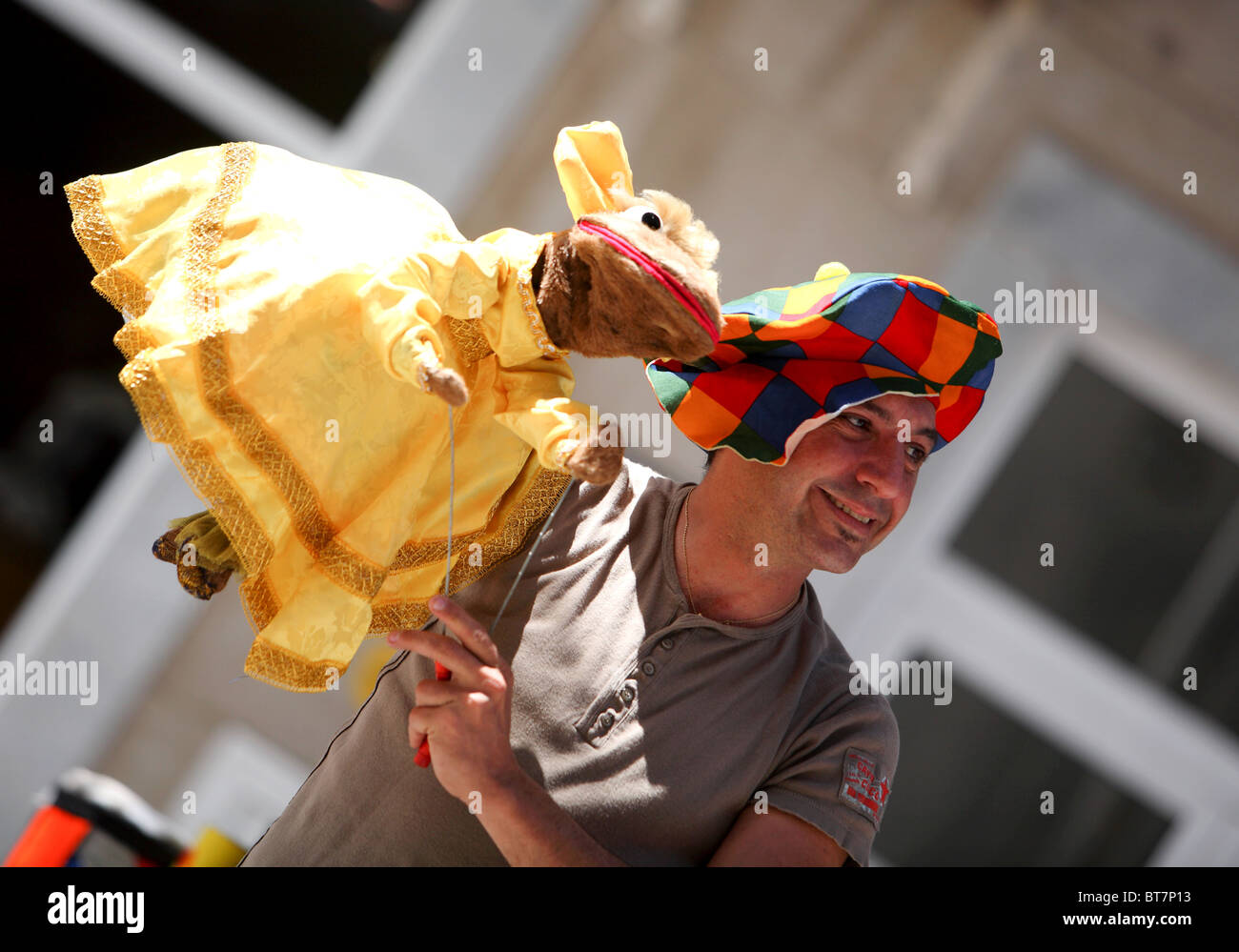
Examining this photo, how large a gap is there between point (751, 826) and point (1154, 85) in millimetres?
2794

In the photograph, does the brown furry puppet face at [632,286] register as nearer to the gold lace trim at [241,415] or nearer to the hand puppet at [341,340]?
the hand puppet at [341,340]

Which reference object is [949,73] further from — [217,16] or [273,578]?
[273,578]

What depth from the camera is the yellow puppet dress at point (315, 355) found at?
109 centimetres

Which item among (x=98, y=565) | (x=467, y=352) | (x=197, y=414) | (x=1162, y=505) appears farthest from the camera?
(x=1162, y=505)

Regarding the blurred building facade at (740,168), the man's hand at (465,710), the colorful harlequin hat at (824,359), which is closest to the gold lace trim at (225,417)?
the man's hand at (465,710)

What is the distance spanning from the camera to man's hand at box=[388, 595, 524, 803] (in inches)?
45.1

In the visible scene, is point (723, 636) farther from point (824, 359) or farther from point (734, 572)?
point (824, 359)

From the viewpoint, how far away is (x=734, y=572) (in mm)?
1341

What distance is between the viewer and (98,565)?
3023 mm

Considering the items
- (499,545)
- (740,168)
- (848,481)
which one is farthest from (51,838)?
(740,168)

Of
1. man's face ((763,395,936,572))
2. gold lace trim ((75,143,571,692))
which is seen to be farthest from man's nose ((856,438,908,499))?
gold lace trim ((75,143,571,692))

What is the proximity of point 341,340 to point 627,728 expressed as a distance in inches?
22.0

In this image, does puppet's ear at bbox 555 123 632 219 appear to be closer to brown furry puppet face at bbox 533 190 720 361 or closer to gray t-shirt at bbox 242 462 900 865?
brown furry puppet face at bbox 533 190 720 361
